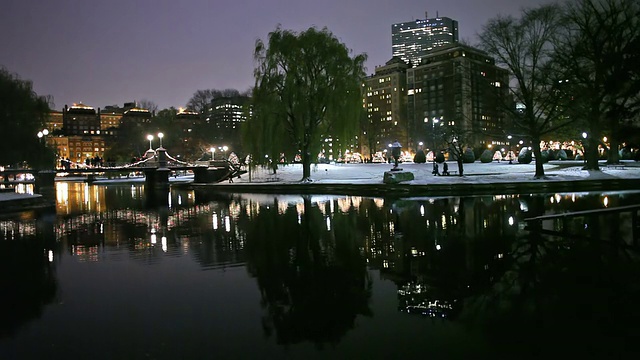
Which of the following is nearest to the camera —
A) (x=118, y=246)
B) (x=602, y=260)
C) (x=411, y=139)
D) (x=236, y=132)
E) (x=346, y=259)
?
(x=602, y=260)

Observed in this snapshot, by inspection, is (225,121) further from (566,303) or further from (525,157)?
(566,303)

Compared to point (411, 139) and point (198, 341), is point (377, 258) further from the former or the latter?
point (411, 139)

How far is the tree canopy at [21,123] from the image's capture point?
30.1 metres

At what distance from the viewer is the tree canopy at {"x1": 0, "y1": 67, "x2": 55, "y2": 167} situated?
30078mm

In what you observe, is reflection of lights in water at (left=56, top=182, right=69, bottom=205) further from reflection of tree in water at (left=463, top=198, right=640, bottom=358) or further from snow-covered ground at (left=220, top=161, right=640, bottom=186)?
reflection of tree in water at (left=463, top=198, right=640, bottom=358)

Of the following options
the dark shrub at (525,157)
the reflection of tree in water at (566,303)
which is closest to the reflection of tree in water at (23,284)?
the reflection of tree in water at (566,303)

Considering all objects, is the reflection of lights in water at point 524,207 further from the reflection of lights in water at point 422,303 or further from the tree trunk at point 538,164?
the tree trunk at point 538,164

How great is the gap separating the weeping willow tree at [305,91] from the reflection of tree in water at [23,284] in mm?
28038

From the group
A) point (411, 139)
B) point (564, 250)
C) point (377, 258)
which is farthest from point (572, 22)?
point (411, 139)

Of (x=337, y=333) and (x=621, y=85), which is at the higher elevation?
(x=621, y=85)

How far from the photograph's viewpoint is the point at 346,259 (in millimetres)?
10688

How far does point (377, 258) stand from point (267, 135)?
3167 centimetres

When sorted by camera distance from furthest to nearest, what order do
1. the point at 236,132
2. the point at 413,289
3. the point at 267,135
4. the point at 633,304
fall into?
the point at 236,132 → the point at 267,135 → the point at 413,289 → the point at 633,304

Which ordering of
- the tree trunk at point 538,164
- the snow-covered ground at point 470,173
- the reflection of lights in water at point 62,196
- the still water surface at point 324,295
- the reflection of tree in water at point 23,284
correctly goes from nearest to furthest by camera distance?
the still water surface at point 324,295 → the reflection of tree in water at point 23,284 → the reflection of lights in water at point 62,196 → the tree trunk at point 538,164 → the snow-covered ground at point 470,173
